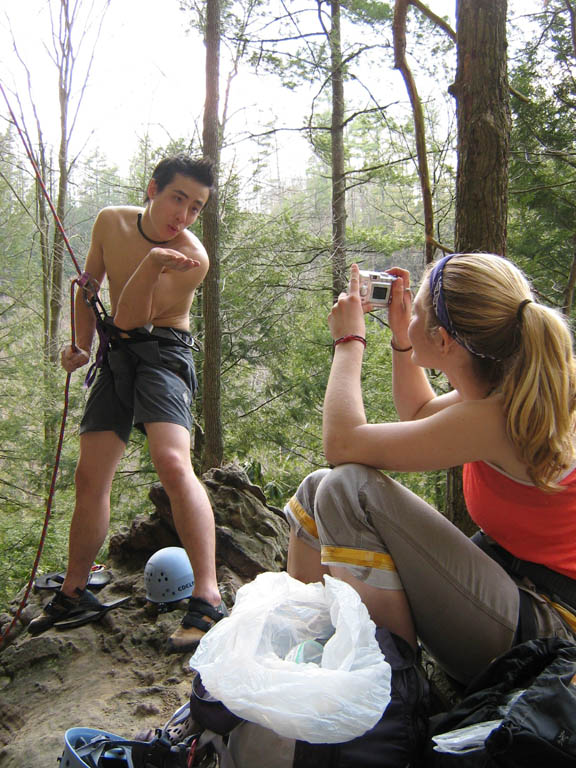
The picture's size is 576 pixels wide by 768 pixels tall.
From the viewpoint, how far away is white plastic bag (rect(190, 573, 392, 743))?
1.12 meters

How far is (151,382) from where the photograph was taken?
2396 mm

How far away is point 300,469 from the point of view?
31.3ft

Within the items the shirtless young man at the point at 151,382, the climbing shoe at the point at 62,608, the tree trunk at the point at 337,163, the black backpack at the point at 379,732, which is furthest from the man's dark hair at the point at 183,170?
the tree trunk at the point at 337,163

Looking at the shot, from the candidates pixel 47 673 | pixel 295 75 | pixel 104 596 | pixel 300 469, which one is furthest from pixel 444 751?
pixel 295 75

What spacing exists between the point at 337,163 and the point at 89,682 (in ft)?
29.3

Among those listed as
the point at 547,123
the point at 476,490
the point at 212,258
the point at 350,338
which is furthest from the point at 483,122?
the point at 212,258

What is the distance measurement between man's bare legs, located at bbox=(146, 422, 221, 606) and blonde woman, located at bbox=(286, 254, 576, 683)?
78cm

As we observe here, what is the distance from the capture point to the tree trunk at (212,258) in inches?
238

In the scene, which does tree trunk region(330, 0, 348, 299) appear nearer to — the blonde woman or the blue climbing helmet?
the blue climbing helmet

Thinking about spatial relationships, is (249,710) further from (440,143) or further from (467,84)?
(440,143)

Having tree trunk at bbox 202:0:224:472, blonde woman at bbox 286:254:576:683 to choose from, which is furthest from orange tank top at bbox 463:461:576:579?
tree trunk at bbox 202:0:224:472

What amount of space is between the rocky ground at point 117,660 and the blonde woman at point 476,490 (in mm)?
911

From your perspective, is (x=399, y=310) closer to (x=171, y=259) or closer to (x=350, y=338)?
(x=350, y=338)

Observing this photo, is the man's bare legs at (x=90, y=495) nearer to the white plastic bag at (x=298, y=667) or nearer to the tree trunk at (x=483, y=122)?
the white plastic bag at (x=298, y=667)
